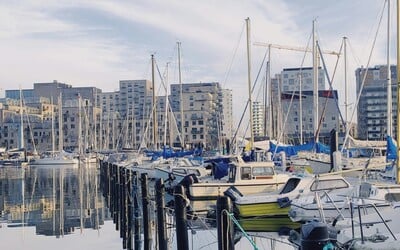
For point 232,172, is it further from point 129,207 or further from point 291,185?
point 129,207

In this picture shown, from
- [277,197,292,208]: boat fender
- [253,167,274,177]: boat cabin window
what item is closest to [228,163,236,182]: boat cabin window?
[253,167,274,177]: boat cabin window

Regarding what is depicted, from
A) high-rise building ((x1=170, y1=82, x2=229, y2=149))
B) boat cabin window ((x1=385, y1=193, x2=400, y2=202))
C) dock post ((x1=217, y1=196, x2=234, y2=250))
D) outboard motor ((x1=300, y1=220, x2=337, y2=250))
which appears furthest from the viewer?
high-rise building ((x1=170, y1=82, x2=229, y2=149))

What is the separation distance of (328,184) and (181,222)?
1250 cm

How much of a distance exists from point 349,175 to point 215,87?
146 meters

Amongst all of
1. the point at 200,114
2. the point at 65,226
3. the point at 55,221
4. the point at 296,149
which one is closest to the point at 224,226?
the point at 65,226

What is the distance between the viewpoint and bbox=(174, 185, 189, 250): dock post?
14.2m

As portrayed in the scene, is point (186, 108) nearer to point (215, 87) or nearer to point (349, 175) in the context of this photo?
point (215, 87)

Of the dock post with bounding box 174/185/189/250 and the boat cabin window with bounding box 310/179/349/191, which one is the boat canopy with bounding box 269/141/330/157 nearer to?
the boat cabin window with bounding box 310/179/349/191

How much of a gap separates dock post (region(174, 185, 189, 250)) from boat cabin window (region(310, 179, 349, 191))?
1187 centimetres

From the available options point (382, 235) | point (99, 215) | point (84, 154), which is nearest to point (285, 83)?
point (84, 154)

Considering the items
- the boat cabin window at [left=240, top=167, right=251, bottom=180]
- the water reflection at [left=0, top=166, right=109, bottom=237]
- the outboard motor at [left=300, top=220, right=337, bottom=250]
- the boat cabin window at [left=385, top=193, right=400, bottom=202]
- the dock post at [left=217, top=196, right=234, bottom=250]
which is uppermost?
the outboard motor at [left=300, top=220, right=337, bottom=250]

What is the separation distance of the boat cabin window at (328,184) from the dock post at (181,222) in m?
11.9

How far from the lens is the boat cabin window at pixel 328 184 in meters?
24.9

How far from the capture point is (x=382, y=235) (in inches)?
560
